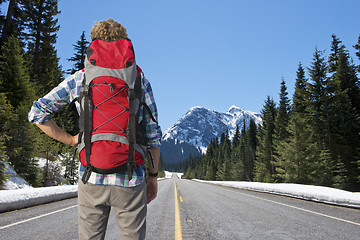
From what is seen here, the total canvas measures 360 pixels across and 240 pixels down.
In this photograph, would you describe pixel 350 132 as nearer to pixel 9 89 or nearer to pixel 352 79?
pixel 352 79

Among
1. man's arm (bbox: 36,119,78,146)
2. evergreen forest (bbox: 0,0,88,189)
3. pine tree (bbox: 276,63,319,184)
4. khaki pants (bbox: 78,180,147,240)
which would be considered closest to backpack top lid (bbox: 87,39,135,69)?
man's arm (bbox: 36,119,78,146)

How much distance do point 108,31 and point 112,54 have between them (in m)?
0.24

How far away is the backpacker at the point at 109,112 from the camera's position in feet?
5.31

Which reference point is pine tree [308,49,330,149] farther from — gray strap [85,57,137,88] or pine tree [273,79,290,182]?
gray strap [85,57,137,88]

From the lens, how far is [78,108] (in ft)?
5.97

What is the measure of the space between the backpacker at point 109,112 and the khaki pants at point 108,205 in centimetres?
11

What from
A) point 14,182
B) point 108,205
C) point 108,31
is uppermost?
point 108,31

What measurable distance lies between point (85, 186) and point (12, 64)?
89.2ft

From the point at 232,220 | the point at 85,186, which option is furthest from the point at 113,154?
the point at 232,220

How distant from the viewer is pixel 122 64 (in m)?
1.70

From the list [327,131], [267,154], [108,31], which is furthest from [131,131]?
[267,154]

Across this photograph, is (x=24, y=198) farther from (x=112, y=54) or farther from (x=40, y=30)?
(x=40, y=30)

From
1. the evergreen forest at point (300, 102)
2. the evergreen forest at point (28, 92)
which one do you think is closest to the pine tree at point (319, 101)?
the evergreen forest at point (300, 102)

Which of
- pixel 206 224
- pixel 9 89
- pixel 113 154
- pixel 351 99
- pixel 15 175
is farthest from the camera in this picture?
pixel 351 99
